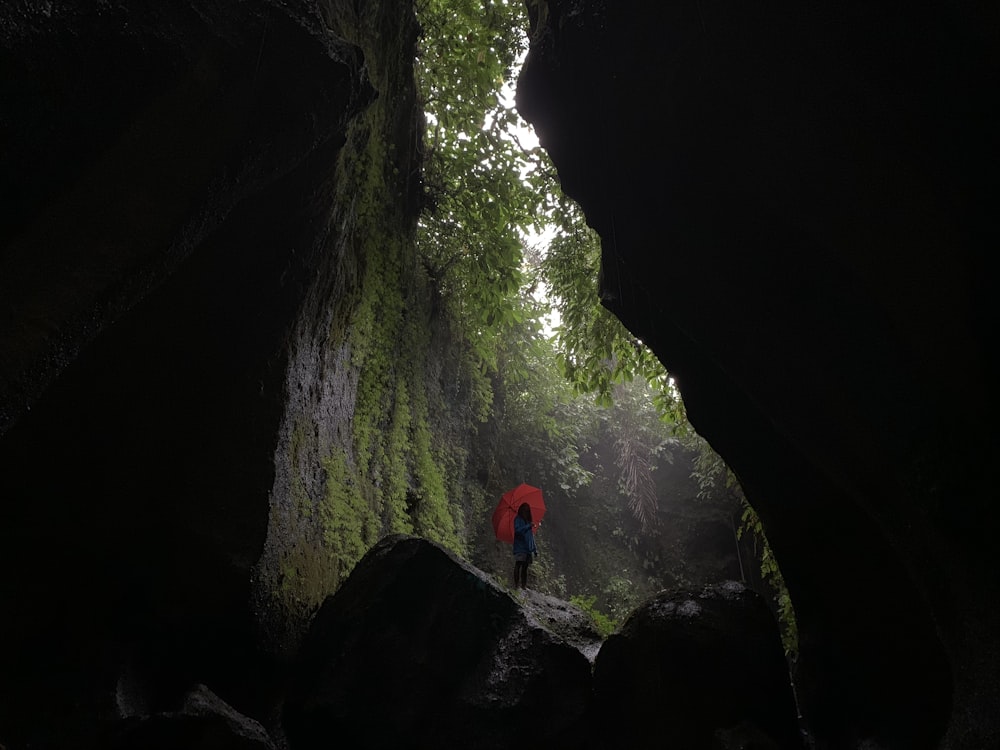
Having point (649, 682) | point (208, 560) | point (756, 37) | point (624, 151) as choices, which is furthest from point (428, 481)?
point (756, 37)

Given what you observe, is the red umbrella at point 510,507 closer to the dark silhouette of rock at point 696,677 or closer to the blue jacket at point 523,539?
the blue jacket at point 523,539

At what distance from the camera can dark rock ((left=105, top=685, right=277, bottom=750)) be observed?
354cm

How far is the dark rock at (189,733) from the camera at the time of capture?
354 centimetres

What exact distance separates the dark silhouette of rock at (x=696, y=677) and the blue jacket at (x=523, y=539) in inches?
148

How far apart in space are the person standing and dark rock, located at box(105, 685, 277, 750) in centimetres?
504

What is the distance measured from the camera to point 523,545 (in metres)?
8.50

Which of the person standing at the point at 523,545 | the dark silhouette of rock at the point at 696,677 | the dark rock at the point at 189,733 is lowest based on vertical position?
the dark rock at the point at 189,733

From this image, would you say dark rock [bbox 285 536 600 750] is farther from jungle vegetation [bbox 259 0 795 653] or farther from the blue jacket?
the blue jacket

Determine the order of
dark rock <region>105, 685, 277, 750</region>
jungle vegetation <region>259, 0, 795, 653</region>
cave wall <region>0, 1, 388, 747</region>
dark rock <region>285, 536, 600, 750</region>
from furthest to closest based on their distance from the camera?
jungle vegetation <region>259, 0, 795, 653</region>
dark rock <region>285, 536, 600, 750</region>
dark rock <region>105, 685, 277, 750</region>
cave wall <region>0, 1, 388, 747</region>

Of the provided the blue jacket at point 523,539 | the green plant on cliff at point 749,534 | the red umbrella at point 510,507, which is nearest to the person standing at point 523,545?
the blue jacket at point 523,539

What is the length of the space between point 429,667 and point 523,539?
3.99 meters

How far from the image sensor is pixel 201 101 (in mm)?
3504

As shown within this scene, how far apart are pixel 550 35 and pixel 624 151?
3.46 feet

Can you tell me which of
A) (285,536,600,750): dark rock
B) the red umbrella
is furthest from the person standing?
(285,536,600,750): dark rock
